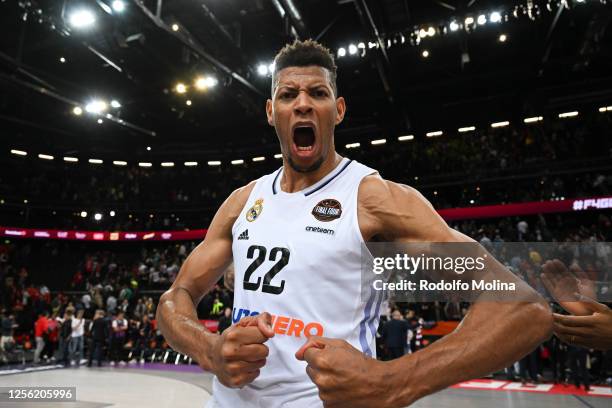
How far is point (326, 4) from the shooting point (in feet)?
Answer: 46.9

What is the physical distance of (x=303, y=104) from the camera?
1994 millimetres

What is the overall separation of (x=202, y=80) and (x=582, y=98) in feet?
54.5

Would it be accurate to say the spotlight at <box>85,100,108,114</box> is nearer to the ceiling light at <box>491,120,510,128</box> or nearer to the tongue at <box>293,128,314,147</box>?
the ceiling light at <box>491,120,510,128</box>

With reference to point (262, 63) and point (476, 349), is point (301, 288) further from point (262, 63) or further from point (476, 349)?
point (262, 63)

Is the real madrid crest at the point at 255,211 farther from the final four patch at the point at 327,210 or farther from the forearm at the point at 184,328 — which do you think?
the forearm at the point at 184,328

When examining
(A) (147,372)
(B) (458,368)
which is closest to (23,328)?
(A) (147,372)

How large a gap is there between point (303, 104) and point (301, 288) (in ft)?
2.64

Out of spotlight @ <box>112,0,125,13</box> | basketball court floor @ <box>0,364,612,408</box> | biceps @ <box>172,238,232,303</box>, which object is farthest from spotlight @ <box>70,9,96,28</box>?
biceps @ <box>172,238,232,303</box>

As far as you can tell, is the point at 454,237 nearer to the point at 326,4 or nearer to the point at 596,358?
the point at 596,358

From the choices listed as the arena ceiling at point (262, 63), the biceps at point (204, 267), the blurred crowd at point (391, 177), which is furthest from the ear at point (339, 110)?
the blurred crowd at point (391, 177)

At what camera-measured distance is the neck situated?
6.99ft

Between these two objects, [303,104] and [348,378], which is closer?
[348,378]

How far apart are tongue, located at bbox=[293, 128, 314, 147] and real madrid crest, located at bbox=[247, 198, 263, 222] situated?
0.33 m

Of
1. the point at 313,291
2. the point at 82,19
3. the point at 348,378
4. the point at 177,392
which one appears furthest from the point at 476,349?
the point at 82,19
